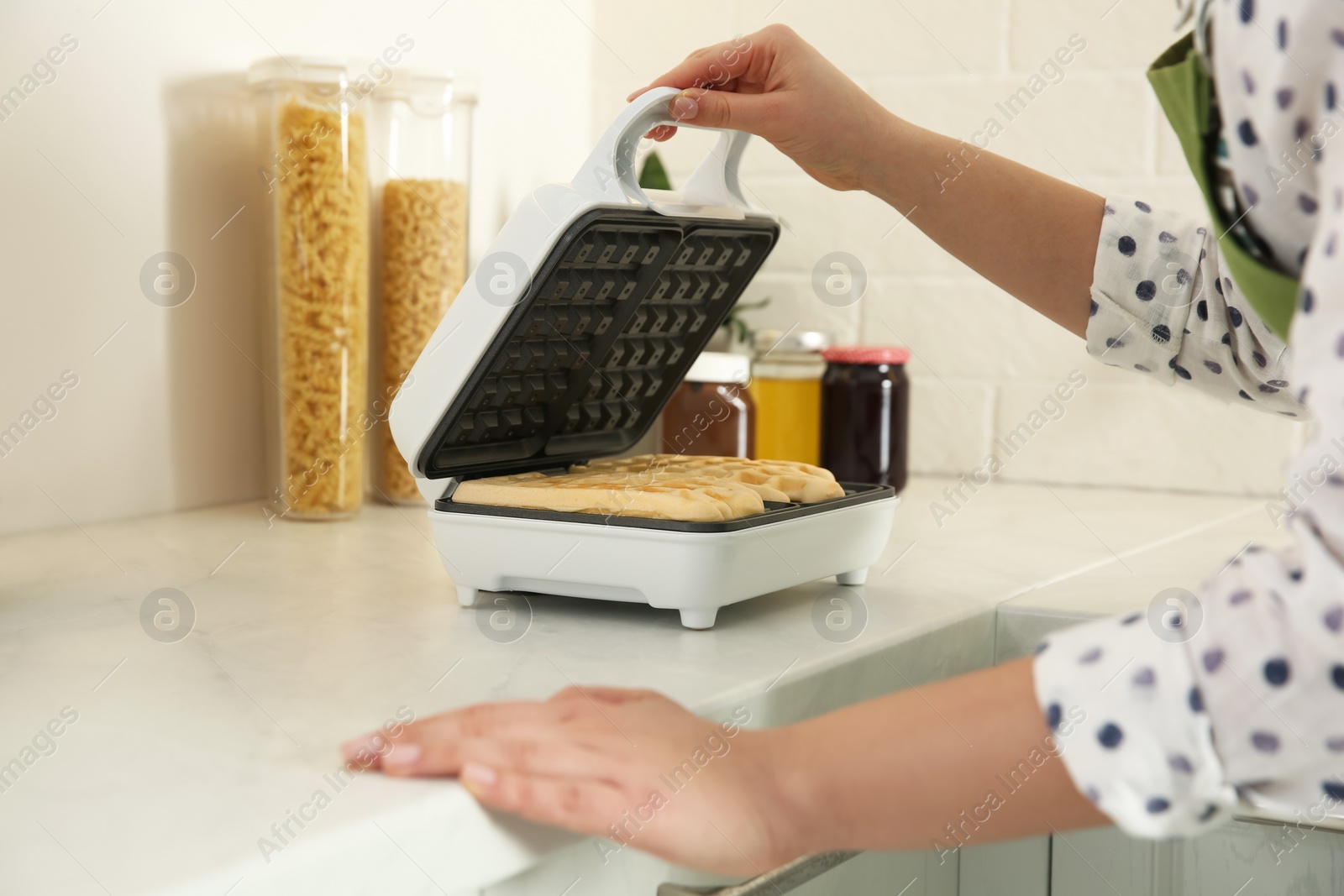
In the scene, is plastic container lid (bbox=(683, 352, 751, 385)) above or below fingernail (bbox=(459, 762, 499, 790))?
below

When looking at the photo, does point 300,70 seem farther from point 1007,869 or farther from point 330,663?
point 1007,869

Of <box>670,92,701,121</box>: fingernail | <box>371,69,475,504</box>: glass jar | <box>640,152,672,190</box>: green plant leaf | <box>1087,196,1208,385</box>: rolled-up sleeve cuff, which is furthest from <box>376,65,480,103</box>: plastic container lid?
<box>1087,196,1208,385</box>: rolled-up sleeve cuff

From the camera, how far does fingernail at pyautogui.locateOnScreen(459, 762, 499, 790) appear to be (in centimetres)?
54

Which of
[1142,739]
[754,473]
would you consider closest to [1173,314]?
[754,473]

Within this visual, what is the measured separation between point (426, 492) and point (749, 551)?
0.78 feet

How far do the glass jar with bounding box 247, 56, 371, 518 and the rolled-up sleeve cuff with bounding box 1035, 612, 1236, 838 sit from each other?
917 millimetres

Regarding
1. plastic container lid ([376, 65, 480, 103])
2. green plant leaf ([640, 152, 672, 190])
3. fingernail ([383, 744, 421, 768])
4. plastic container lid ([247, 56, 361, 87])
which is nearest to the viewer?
fingernail ([383, 744, 421, 768])

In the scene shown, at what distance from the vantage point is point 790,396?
1.51m

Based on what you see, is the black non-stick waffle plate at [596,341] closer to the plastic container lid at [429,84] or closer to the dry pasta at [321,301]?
the dry pasta at [321,301]

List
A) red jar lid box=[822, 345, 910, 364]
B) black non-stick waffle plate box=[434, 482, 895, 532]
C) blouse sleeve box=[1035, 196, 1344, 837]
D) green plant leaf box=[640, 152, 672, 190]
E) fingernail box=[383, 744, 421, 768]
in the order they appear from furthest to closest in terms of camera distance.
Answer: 1. green plant leaf box=[640, 152, 672, 190]
2. red jar lid box=[822, 345, 910, 364]
3. black non-stick waffle plate box=[434, 482, 895, 532]
4. fingernail box=[383, 744, 421, 768]
5. blouse sleeve box=[1035, 196, 1344, 837]

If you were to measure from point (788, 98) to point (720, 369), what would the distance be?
45cm

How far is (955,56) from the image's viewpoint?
162 centimetres

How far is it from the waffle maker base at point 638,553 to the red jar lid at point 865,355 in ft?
1.86

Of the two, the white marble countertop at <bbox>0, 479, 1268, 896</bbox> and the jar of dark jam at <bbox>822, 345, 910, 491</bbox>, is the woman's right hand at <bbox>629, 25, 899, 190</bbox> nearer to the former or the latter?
the white marble countertop at <bbox>0, 479, 1268, 896</bbox>
